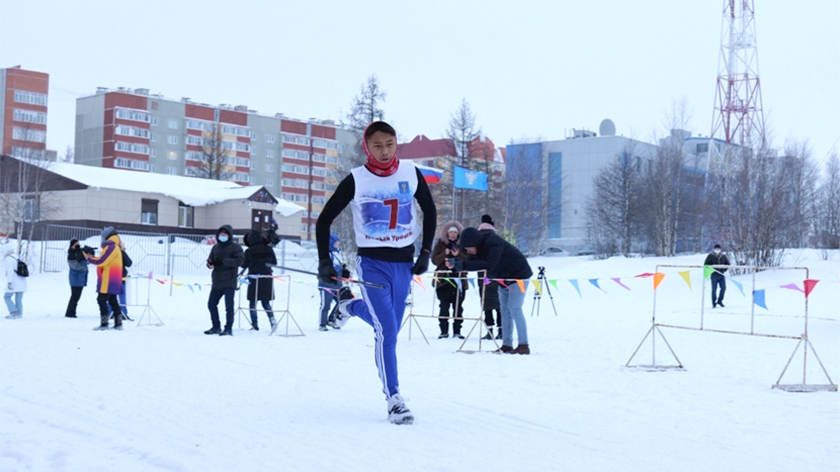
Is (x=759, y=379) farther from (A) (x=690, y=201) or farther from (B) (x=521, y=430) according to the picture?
(A) (x=690, y=201)

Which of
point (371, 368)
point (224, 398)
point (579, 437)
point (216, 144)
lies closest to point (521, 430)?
point (579, 437)

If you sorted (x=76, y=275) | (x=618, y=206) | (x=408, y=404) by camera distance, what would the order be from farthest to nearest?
(x=618, y=206)
(x=76, y=275)
(x=408, y=404)

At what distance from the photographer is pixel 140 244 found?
3591 cm

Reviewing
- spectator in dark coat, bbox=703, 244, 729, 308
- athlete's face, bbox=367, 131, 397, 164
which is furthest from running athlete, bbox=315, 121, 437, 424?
spectator in dark coat, bbox=703, 244, 729, 308

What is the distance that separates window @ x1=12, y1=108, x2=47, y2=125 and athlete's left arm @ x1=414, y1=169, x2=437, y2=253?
97002 millimetres

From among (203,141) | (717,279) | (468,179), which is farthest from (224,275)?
(203,141)

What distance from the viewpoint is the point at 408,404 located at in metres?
6.87

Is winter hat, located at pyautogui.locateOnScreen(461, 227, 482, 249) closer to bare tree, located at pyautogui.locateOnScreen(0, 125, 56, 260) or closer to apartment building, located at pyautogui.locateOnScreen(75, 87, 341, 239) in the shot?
bare tree, located at pyautogui.locateOnScreen(0, 125, 56, 260)

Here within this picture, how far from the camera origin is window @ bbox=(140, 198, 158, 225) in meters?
53.9

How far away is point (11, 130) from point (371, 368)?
94806 mm

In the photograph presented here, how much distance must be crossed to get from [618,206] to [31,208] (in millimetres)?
36955

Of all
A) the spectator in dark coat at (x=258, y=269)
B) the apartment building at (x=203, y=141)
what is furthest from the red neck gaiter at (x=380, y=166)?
the apartment building at (x=203, y=141)

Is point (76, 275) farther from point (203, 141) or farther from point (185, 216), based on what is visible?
point (203, 141)

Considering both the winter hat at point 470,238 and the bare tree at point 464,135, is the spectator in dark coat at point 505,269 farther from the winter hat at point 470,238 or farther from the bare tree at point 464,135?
the bare tree at point 464,135
